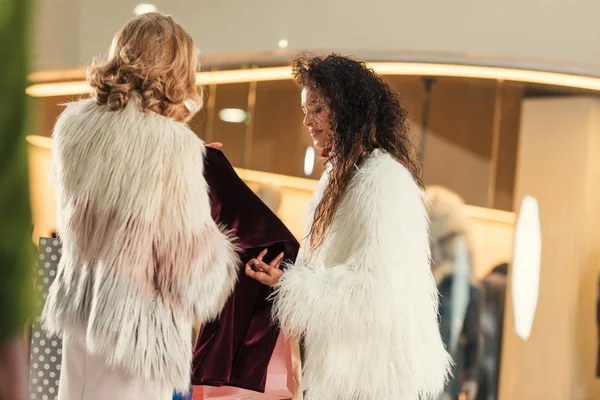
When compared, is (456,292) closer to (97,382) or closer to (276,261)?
(276,261)

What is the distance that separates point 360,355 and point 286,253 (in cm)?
42

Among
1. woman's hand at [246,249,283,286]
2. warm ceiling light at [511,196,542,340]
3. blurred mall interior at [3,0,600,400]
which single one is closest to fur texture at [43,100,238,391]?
woman's hand at [246,249,283,286]

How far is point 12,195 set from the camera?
15.1 inches

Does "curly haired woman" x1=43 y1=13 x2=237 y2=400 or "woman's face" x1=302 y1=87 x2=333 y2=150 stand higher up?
"woman's face" x1=302 y1=87 x2=333 y2=150

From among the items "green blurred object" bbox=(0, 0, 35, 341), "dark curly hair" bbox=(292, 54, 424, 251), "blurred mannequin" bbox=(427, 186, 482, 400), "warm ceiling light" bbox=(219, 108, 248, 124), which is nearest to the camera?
"green blurred object" bbox=(0, 0, 35, 341)

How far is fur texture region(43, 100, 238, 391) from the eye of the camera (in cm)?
192

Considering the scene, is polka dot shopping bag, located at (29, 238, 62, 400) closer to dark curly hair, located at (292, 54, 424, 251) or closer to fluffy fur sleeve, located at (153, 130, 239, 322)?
fluffy fur sleeve, located at (153, 130, 239, 322)

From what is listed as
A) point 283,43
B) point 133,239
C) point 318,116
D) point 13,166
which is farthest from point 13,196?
point 283,43

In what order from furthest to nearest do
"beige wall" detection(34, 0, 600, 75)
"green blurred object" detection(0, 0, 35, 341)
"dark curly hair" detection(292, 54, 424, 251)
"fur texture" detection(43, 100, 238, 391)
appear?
"beige wall" detection(34, 0, 600, 75) → "dark curly hair" detection(292, 54, 424, 251) → "fur texture" detection(43, 100, 238, 391) → "green blurred object" detection(0, 0, 35, 341)

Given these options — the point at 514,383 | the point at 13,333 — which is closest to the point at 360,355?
the point at 13,333

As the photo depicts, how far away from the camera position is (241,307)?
2271 millimetres

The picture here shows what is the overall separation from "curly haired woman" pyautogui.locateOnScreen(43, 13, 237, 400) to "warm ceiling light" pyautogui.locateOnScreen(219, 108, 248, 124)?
8.38 feet

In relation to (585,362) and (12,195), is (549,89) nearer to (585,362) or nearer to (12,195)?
(585,362)

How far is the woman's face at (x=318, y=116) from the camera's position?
2.17 m
